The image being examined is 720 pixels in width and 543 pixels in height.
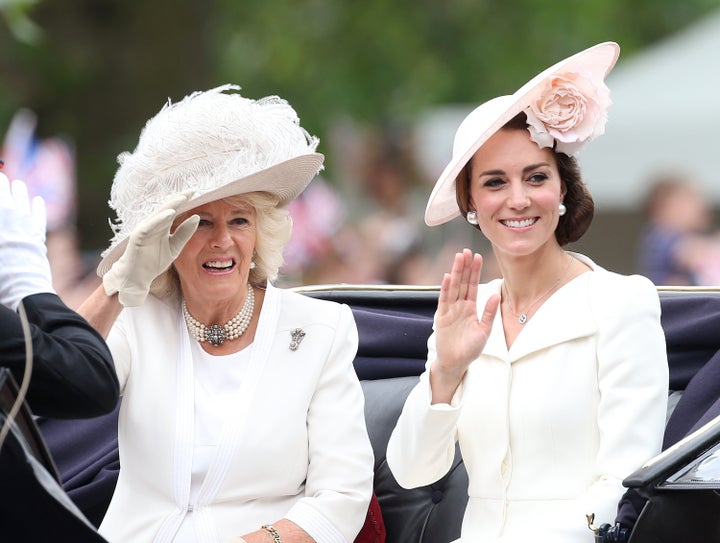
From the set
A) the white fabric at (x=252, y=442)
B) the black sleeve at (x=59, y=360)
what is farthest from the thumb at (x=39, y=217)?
the white fabric at (x=252, y=442)

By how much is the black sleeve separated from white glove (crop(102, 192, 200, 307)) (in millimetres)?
301

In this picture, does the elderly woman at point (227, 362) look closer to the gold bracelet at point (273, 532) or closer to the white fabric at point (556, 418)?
the gold bracelet at point (273, 532)

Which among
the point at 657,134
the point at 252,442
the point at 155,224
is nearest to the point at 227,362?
the point at 252,442

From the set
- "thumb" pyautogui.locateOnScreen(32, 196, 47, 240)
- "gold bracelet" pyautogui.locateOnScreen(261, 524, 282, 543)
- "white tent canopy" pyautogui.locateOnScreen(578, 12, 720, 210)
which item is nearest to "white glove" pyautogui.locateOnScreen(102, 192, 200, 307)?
"thumb" pyautogui.locateOnScreen(32, 196, 47, 240)

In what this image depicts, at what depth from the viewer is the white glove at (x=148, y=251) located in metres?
3.22

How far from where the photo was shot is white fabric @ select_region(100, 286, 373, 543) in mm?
3510

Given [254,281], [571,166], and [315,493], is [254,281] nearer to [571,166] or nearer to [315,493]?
[315,493]

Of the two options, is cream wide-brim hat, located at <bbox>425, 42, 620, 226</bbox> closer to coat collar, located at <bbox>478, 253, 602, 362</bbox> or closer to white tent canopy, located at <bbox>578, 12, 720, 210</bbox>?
coat collar, located at <bbox>478, 253, 602, 362</bbox>

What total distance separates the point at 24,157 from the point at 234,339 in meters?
5.02

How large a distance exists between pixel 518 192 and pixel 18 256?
1.22 meters

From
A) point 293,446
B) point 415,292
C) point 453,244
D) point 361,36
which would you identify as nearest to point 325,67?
point 361,36

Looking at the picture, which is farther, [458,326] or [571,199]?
[571,199]

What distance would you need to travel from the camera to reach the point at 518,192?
3520 mm

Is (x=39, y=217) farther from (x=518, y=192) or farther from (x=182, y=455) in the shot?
(x=518, y=192)
